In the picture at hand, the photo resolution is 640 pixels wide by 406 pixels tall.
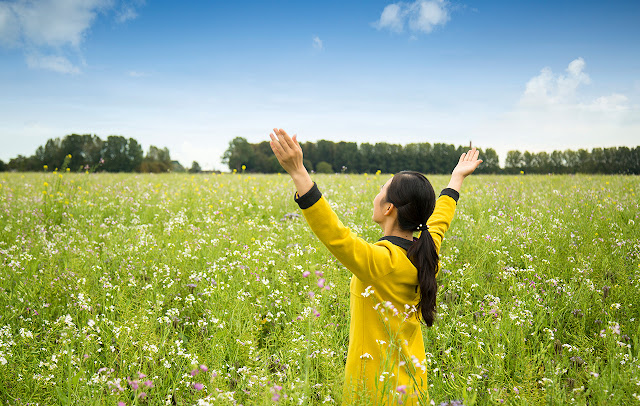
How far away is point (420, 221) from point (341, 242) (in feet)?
2.24

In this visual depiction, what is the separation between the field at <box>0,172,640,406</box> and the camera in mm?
2533

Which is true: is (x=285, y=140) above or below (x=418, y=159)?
below

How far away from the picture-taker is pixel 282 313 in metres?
3.70

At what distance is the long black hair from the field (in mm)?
582

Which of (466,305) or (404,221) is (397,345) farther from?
(466,305)

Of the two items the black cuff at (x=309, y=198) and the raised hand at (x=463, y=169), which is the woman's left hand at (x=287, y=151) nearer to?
the black cuff at (x=309, y=198)

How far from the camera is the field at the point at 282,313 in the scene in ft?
8.31

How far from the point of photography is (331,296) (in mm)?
4086

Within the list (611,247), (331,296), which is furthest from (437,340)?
(611,247)

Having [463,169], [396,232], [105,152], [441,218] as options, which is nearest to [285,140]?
[396,232]

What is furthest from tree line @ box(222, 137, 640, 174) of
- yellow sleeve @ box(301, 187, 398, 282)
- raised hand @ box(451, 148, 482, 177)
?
yellow sleeve @ box(301, 187, 398, 282)

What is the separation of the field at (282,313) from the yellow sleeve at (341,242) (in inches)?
14.1

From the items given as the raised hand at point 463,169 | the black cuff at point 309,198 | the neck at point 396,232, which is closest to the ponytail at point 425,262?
the neck at point 396,232

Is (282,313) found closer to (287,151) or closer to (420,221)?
(420,221)
